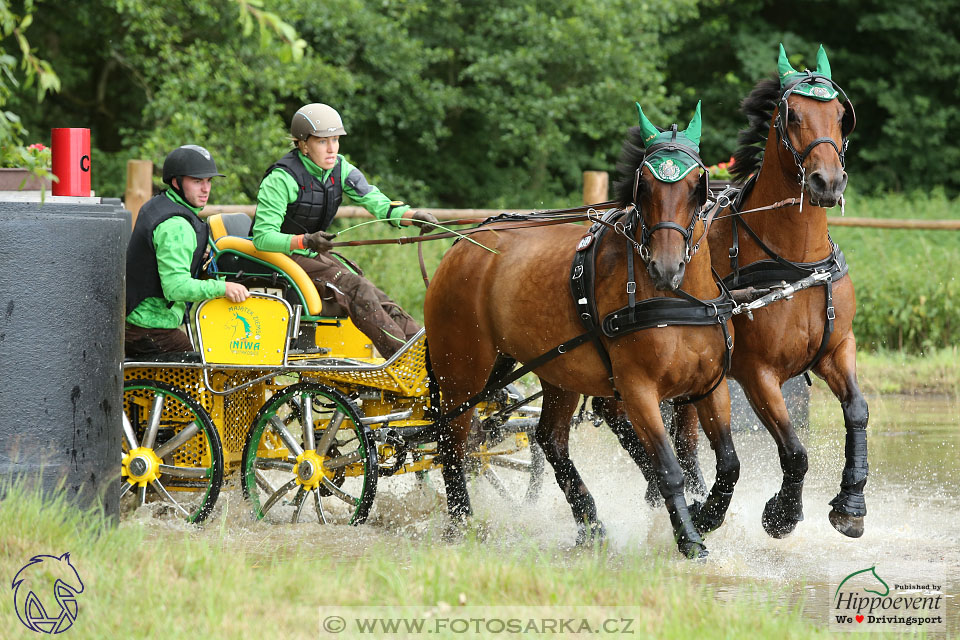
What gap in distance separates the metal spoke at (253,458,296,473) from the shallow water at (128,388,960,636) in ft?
0.83

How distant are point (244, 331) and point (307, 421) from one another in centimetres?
58

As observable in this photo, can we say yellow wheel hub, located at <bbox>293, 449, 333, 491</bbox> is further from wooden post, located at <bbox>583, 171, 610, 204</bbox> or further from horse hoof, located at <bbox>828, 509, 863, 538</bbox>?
wooden post, located at <bbox>583, 171, 610, 204</bbox>

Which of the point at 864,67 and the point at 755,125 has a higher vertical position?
the point at 864,67

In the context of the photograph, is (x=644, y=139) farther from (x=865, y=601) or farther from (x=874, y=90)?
(x=874, y=90)

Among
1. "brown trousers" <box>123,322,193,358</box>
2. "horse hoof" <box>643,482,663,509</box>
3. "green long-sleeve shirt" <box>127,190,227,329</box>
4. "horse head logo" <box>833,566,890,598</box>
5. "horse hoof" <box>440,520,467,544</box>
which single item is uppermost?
"green long-sleeve shirt" <box>127,190,227,329</box>

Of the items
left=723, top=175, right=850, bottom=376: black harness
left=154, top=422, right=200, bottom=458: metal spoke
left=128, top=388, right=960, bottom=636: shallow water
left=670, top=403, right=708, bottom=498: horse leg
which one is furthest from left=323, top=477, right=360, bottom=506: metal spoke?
left=723, top=175, right=850, bottom=376: black harness

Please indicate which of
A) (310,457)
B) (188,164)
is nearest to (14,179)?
(188,164)

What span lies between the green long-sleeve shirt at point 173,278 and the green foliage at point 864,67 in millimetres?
13372

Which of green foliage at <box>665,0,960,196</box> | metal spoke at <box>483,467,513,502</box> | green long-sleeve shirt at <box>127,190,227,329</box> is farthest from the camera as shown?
green foliage at <box>665,0,960,196</box>

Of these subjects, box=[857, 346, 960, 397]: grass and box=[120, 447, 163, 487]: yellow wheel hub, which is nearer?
box=[120, 447, 163, 487]: yellow wheel hub

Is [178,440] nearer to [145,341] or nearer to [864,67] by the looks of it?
[145,341]

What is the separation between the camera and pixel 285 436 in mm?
6238

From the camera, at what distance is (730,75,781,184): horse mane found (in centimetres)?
571

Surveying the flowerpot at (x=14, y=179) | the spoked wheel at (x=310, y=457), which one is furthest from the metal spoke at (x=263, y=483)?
the flowerpot at (x=14, y=179)
